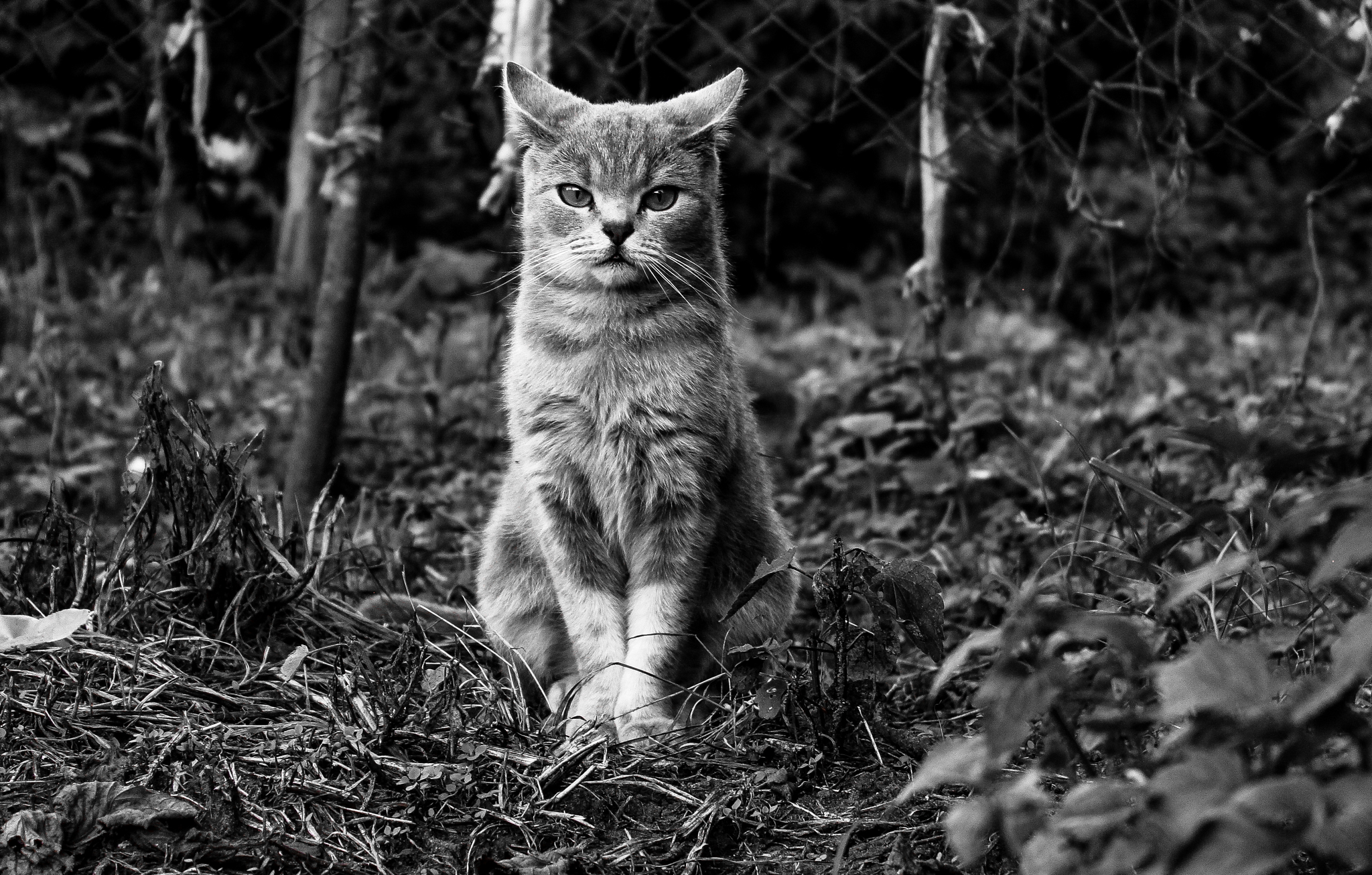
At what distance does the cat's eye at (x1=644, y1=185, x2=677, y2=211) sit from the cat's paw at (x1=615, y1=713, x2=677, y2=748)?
117 centimetres

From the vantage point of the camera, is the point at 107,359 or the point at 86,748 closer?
the point at 86,748

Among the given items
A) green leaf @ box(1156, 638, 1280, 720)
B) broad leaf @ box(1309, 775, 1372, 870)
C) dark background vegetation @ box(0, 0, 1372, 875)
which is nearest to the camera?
broad leaf @ box(1309, 775, 1372, 870)

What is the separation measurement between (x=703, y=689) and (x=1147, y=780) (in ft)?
5.50

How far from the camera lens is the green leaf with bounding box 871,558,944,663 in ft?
7.95

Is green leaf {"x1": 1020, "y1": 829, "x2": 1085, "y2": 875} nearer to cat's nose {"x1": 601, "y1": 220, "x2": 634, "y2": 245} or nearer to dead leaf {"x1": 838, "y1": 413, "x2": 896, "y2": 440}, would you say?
cat's nose {"x1": 601, "y1": 220, "x2": 634, "y2": 245}

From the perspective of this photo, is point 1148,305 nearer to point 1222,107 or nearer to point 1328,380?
point 1222,107

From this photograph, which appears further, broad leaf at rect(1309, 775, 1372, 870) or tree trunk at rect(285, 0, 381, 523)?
tree trunk at rect(285, 0, 381, 523)

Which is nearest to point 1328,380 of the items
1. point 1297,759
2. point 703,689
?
point 703,689

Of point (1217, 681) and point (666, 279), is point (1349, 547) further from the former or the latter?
point (666, 279)

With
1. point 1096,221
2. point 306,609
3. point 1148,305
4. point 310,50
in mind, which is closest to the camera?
point 306,609

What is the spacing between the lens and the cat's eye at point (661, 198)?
319 cm

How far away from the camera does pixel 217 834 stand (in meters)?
2.10

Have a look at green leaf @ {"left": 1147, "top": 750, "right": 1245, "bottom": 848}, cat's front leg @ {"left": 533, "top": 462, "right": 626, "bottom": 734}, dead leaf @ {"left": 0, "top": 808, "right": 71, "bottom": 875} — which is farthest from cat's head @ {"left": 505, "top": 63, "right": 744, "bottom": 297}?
green leaf @ {"left": 1147, "top": 750, "right": 1245, "bottom": 848}

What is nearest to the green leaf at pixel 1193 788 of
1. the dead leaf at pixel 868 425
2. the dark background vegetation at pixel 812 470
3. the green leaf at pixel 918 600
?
the dark background vegetation at pixel 812 470
